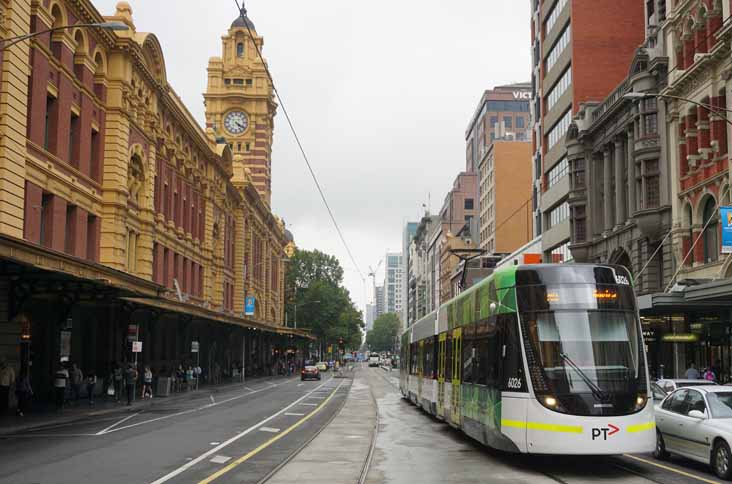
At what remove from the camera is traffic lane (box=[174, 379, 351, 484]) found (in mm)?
13836

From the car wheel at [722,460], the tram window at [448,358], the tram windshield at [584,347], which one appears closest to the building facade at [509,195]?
the tram window at [448,358]

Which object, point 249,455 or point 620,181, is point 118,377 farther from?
point 620,181

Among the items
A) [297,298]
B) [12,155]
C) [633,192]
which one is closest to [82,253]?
[12,155]

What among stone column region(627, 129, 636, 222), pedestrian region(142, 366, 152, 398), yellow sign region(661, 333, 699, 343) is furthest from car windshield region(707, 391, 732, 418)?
pedestrian region(142, 366, 152, 398)

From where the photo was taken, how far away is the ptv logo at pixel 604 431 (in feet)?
44.8

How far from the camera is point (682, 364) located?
3741cm

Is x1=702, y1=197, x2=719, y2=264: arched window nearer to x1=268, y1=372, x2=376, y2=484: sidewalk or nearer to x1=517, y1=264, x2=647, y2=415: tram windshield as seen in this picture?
x1=268, y1=372, x2=376, y2=484: sidewalk

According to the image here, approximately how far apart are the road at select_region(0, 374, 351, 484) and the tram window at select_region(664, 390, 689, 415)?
7.53 metres

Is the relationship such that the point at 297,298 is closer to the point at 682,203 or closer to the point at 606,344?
the point at 682,203

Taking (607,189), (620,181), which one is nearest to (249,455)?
(620,181)

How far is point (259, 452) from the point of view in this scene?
17.4 metres

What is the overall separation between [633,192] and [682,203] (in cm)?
514

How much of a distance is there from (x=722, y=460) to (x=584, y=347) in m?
2.82

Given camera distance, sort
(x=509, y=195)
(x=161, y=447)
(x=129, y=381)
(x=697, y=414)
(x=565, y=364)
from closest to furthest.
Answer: (x=565, y=364), (x=697, y=414), (x=161, y=447), (x=129, y=381), (x=509, y=195)
